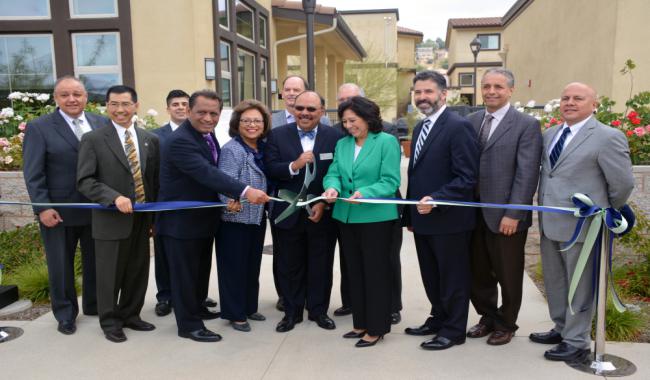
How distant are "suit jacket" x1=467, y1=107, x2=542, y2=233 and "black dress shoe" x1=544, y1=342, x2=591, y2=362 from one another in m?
0.89

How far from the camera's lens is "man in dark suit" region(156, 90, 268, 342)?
427cm

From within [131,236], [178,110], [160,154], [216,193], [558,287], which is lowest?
[558,287]

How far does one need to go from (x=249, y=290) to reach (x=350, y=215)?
1315 millimetres

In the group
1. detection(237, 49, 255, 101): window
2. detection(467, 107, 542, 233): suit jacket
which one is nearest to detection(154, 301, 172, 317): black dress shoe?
detection(467, 107, 542, 233): suit jacket

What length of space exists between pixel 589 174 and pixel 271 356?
2612 millimetres

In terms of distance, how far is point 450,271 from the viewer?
418 cm

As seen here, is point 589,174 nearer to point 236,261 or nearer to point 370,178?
point 370,178

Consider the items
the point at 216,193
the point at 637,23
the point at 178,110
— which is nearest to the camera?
the point at 216,193

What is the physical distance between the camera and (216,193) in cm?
457

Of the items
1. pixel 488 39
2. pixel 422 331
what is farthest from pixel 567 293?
pixel 488 39

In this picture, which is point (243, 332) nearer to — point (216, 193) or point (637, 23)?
point (216, 193)

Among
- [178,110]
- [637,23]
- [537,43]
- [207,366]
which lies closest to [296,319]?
[207,366]

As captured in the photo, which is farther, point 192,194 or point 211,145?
point 211,145

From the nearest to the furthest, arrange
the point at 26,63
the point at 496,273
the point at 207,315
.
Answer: the point at 496,273 → the point at 207,315 → the point at 26,63
